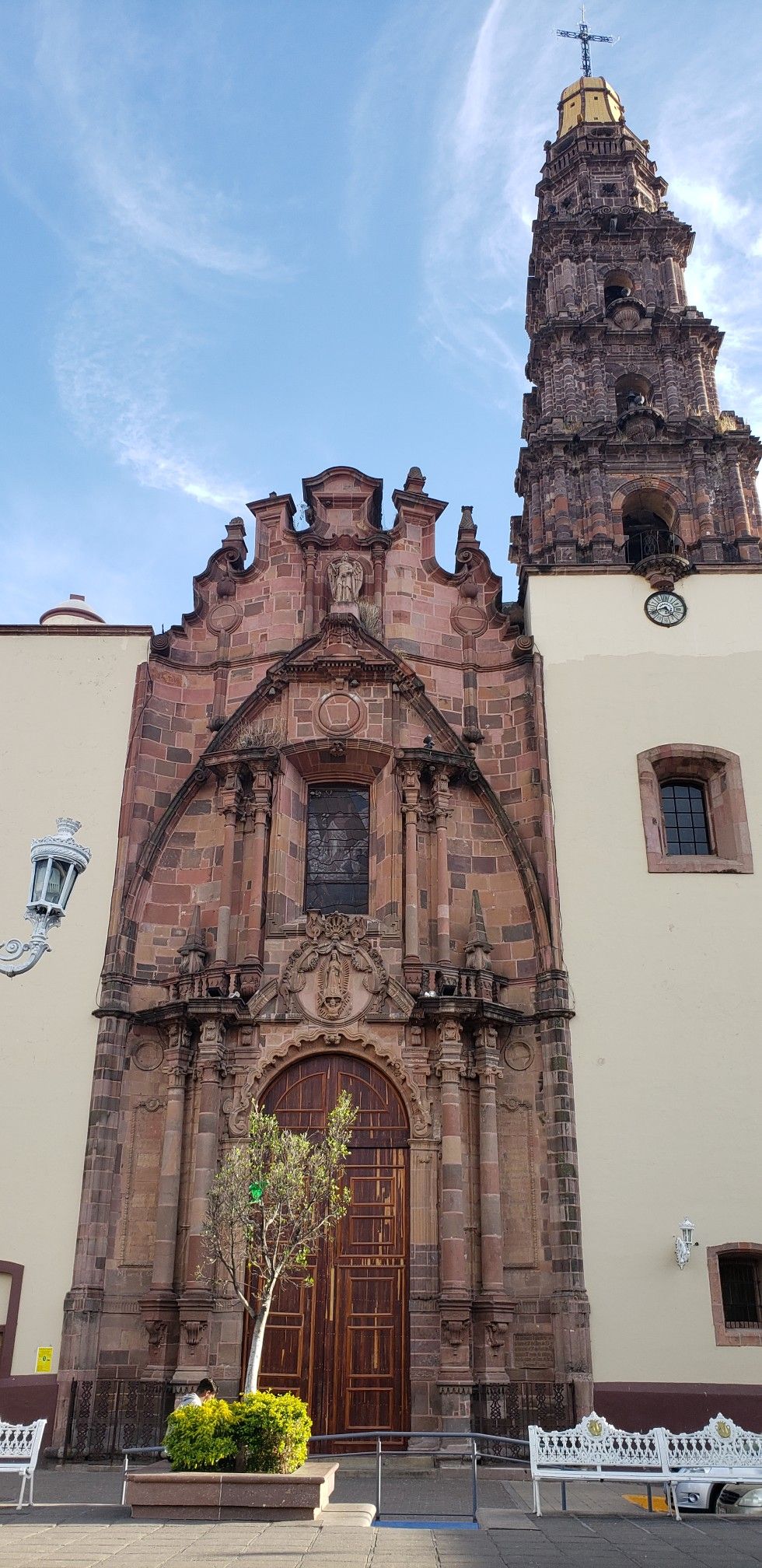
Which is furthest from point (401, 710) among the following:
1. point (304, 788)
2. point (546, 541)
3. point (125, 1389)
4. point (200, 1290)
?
point (125, 1389)

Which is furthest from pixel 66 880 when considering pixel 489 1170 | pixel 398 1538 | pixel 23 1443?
pixel 489 1170

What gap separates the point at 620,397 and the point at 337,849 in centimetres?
1748

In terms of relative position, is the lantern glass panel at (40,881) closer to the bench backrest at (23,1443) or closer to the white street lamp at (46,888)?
the white street lamp at (46,888)

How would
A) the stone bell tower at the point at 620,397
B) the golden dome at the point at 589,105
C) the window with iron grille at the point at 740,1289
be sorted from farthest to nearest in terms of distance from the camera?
the golden dome at the point at 589,105 < the stone bell tower at the point at 620,397 < the window with iron grille at the point at 740,1289

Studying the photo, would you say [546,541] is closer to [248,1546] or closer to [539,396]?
[539,396]

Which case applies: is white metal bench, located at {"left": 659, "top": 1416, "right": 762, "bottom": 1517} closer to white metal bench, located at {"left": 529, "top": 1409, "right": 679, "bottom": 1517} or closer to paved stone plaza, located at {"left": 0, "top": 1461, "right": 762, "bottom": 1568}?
white metal bench, located at {"left": 529, "top": 1409, "right": 679, "bottom": 1517}

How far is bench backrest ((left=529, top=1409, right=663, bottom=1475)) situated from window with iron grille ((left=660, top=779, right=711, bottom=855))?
35.9ft

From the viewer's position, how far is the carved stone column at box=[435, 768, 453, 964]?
827 inches

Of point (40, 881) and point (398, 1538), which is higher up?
point (40, 881)

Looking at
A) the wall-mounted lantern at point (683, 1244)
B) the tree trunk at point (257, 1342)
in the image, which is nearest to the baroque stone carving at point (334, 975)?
the tree trunk at point (257, 1342)

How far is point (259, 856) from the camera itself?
2178 centimetres

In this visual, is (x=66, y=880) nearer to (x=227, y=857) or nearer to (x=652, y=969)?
(x=227, y=857)

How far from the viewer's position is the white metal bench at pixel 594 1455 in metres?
13.6

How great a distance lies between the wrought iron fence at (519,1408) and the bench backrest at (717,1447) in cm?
364
